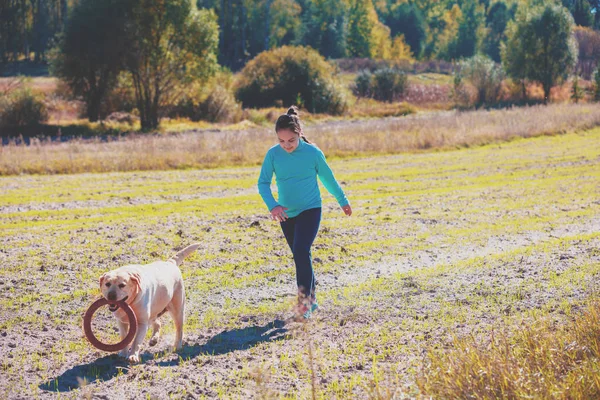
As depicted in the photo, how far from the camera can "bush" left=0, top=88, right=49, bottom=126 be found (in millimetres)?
34969

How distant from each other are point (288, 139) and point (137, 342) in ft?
7.96

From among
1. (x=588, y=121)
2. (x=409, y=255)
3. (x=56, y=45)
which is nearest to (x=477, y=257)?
(x=409, y=255)

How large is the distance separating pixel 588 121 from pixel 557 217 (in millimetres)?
23073

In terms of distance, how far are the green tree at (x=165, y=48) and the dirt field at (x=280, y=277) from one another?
21.0 metres

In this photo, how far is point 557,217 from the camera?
12.5m

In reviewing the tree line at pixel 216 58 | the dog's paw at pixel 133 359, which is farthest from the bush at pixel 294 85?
the dog's paw at pixel 133 359

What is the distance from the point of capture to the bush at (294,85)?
168ft

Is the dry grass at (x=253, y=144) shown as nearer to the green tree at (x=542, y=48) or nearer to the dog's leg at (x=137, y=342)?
the dog's leg at (x=137, y=342)

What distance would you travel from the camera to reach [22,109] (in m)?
35.8

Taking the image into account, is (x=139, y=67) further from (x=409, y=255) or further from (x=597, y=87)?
(x=597, y=87)

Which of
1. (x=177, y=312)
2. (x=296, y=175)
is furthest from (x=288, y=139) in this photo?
(x=177, y=312)

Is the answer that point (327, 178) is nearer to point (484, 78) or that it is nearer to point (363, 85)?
point (484, 78)

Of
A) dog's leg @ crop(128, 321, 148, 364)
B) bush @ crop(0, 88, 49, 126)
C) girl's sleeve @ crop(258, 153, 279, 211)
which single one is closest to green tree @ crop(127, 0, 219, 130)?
bush @ crop(0, 88, 49, 126)

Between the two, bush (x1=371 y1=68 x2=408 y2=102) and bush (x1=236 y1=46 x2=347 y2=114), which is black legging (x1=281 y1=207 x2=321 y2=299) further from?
bush (x1=371 y1=68 x2=408 y2=102)
